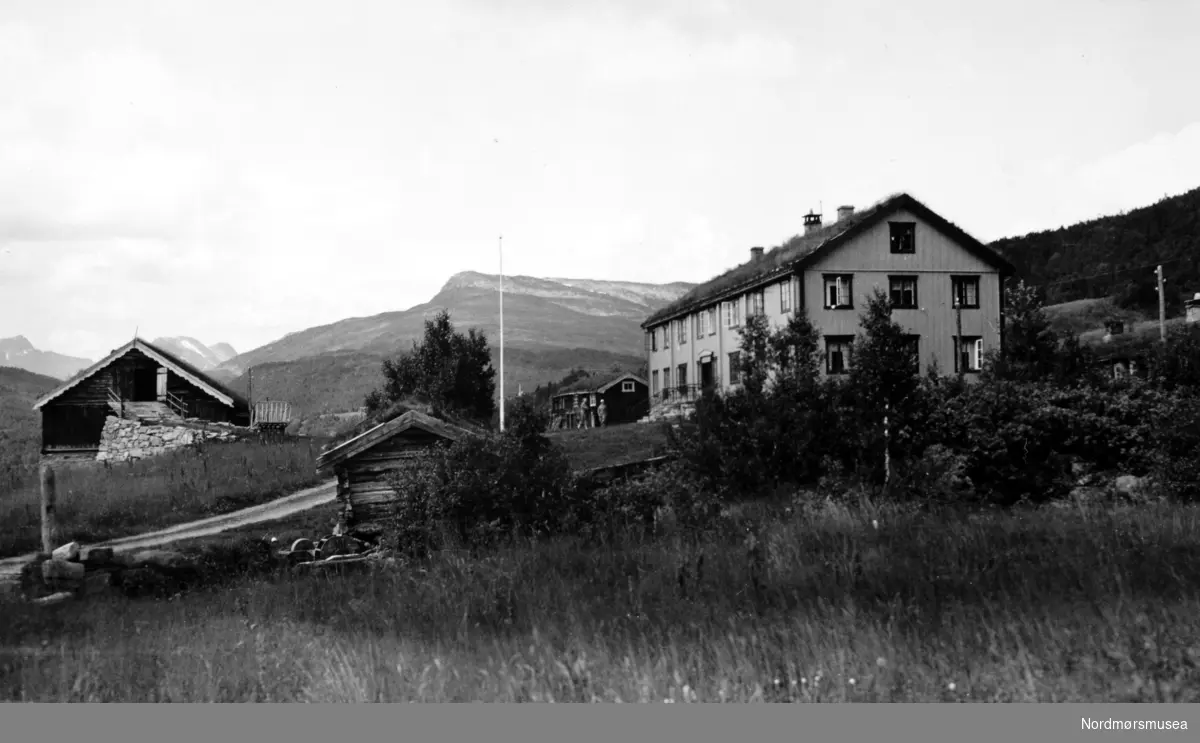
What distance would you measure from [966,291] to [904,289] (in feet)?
11.1

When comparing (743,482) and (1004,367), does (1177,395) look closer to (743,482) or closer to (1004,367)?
(1004,367)

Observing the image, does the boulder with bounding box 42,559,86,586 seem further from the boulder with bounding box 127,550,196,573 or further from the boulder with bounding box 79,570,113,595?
the boulder with bounding box 127,550,196,573

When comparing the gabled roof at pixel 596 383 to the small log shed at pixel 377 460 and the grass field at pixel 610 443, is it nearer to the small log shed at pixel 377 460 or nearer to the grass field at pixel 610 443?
the grass field at pixel 610 443

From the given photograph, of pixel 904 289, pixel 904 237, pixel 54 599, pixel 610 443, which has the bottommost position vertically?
pixel 54 599

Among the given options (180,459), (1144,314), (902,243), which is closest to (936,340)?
(902,243)

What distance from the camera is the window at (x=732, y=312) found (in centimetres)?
5056

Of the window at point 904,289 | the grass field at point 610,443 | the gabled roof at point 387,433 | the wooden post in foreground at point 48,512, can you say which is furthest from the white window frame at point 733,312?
the wooden post in foreground at point 48,512

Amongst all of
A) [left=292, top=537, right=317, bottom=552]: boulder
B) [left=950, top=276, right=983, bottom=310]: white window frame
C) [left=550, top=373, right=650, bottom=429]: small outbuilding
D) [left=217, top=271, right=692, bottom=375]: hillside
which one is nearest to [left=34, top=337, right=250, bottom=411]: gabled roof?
[left=217, top=271, right=692, bottom=375]: hillside

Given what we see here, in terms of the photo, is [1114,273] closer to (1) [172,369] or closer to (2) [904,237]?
(2) [904,237]

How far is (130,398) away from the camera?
34.8m

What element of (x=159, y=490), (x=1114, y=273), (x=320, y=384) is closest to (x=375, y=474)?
(x=159, y=490)

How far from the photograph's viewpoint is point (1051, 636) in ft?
23.8

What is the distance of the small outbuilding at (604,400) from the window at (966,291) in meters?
21.7

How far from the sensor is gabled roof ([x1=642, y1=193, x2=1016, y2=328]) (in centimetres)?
4434
